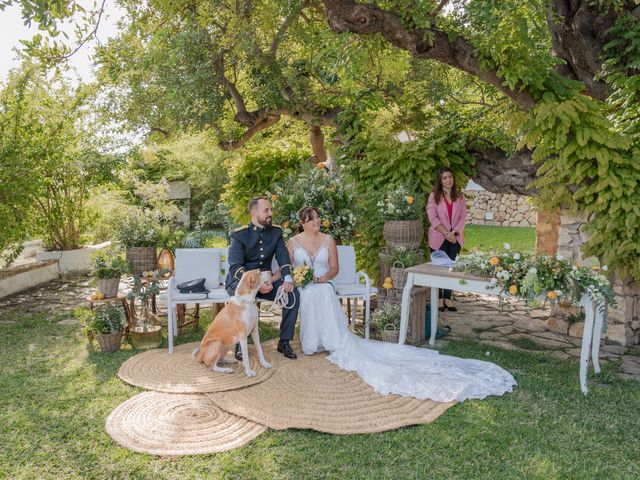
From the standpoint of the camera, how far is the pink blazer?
7004 millimetres

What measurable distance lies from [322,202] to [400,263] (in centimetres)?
129

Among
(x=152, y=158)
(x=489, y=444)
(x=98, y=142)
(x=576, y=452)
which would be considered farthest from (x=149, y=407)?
(x=152, y=158)

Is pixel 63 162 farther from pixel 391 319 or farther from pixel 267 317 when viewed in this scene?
pixel 391 319

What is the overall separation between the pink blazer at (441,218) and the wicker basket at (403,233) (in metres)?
0.66

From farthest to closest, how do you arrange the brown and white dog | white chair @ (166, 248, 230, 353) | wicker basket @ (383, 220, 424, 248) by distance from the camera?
wicker basket @ (383, 220, 424, 248)
white chair @ (166, 248, 230, 353)
the brown and white dog

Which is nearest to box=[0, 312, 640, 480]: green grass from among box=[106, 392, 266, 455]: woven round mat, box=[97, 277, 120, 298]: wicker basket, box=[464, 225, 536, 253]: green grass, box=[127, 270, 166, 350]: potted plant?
box=[106, 392, 266, 455]: woven round mat

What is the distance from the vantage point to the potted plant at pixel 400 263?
5.99m

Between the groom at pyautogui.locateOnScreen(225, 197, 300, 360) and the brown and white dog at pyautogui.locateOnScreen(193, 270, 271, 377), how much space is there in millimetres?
595

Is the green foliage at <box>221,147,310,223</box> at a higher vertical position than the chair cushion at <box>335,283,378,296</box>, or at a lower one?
higher

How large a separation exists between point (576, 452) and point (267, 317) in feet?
14.1

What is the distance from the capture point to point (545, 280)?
453 centimetres

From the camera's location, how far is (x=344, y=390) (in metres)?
4.57

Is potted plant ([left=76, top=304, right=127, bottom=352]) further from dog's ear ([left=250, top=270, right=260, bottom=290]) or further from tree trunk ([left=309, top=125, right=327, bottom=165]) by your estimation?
tree trunk ([left=309, top=125, right=327, bottom=165])

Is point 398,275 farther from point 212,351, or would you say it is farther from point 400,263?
point 212,351
